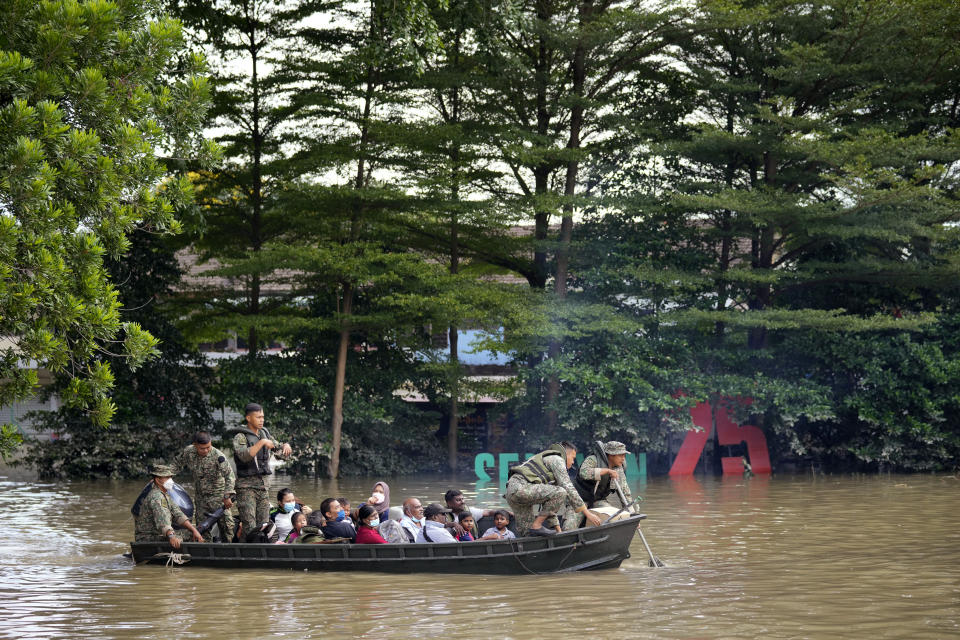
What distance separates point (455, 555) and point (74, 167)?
663 centimetres

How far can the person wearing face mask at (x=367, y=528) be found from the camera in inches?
558

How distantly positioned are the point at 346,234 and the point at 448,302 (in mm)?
3690

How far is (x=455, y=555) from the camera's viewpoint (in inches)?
540

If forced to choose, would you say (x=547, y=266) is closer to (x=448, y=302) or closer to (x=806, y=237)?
(x=448, y=302)

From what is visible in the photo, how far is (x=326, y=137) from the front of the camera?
2842 centimetres

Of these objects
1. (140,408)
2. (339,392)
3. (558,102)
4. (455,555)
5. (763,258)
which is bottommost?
(455,555)

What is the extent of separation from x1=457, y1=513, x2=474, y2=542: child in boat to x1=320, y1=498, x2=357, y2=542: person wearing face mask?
146cm

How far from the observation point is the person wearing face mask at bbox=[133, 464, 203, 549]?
48.0 feet

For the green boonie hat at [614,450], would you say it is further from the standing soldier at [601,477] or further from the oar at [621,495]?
the oar at [621,495]

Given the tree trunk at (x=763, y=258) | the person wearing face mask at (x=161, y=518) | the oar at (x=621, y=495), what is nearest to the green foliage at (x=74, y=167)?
the person wearing face mask at (x=161, y=518)

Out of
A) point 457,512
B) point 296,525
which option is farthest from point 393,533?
point 296,525

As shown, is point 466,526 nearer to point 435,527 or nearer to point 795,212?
point 435,527

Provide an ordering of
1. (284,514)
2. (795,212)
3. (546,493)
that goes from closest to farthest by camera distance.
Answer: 1. (546,493)
2. (284,514)
3. (795,212)

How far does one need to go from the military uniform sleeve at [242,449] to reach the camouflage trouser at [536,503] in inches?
138
